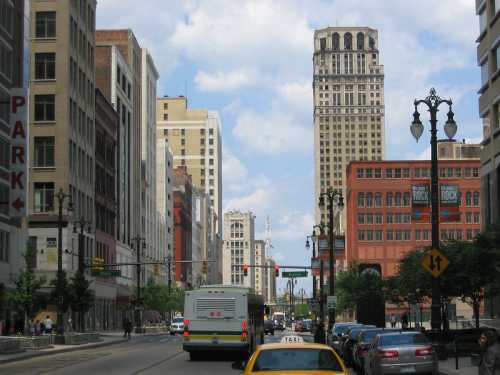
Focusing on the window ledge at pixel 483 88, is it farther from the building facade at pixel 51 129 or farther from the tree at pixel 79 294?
the building facade at pixel 51 129

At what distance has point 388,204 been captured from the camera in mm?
160000

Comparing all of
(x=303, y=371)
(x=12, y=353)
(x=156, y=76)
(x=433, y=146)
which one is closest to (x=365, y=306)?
(x=12, y=353)

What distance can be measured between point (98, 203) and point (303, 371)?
90480 mm

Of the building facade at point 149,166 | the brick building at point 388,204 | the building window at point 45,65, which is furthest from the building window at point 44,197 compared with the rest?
the brick building at point 388,204

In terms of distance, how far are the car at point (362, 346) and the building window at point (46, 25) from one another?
61227mm

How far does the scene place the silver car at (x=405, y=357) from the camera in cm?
2617

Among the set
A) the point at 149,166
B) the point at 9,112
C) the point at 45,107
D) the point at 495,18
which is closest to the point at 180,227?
the point at 149,166

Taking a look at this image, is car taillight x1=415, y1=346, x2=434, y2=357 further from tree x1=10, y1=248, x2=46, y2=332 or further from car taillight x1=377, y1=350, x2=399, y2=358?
tree x1=10, y1=248, x2=46, y2=332

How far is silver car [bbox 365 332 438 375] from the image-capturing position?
26.2 meters

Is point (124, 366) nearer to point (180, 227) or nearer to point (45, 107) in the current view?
point (45, 107)

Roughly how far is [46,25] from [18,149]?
3339cm

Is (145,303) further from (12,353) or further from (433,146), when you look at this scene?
(433,146)

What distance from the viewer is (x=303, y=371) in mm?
14414

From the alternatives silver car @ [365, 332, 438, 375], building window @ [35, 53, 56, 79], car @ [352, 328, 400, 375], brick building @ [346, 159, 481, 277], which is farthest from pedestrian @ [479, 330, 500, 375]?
brick building @ [346, 159, 481, 277]
